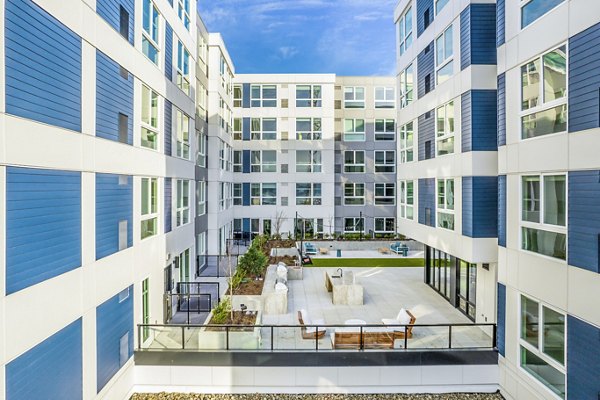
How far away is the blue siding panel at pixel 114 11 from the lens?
290 inches

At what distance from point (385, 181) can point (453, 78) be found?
→ 64.7ft

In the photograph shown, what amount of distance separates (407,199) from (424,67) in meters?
5.49

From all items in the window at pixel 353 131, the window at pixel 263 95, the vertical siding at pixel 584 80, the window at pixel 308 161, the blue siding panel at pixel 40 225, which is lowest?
the blue siding panel at pixel 40 225

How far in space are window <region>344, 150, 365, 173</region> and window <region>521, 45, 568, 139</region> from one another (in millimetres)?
22307

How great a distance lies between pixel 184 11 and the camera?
1380 centimetres

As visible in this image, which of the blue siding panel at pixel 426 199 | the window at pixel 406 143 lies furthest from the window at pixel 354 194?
the blue siding panel at pixel 426 199

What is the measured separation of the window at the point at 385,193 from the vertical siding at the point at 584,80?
24.1 metres

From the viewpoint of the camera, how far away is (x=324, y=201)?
29344mm

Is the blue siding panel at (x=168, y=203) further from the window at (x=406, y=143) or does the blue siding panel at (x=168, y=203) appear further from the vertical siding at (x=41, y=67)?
the window at (x=406, y=143)

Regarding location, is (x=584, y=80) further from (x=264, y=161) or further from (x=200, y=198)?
(x=264, y=161)

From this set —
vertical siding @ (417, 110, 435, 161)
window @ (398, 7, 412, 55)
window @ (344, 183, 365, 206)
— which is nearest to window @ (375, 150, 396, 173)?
window @ (344, 183, 365, 206)

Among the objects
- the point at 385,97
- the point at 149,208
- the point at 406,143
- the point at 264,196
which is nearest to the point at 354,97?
the point at 385,97

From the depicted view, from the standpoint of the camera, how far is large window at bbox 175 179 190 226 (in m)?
13.0

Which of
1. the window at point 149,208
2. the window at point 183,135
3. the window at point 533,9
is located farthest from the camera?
the window at point 183,135
